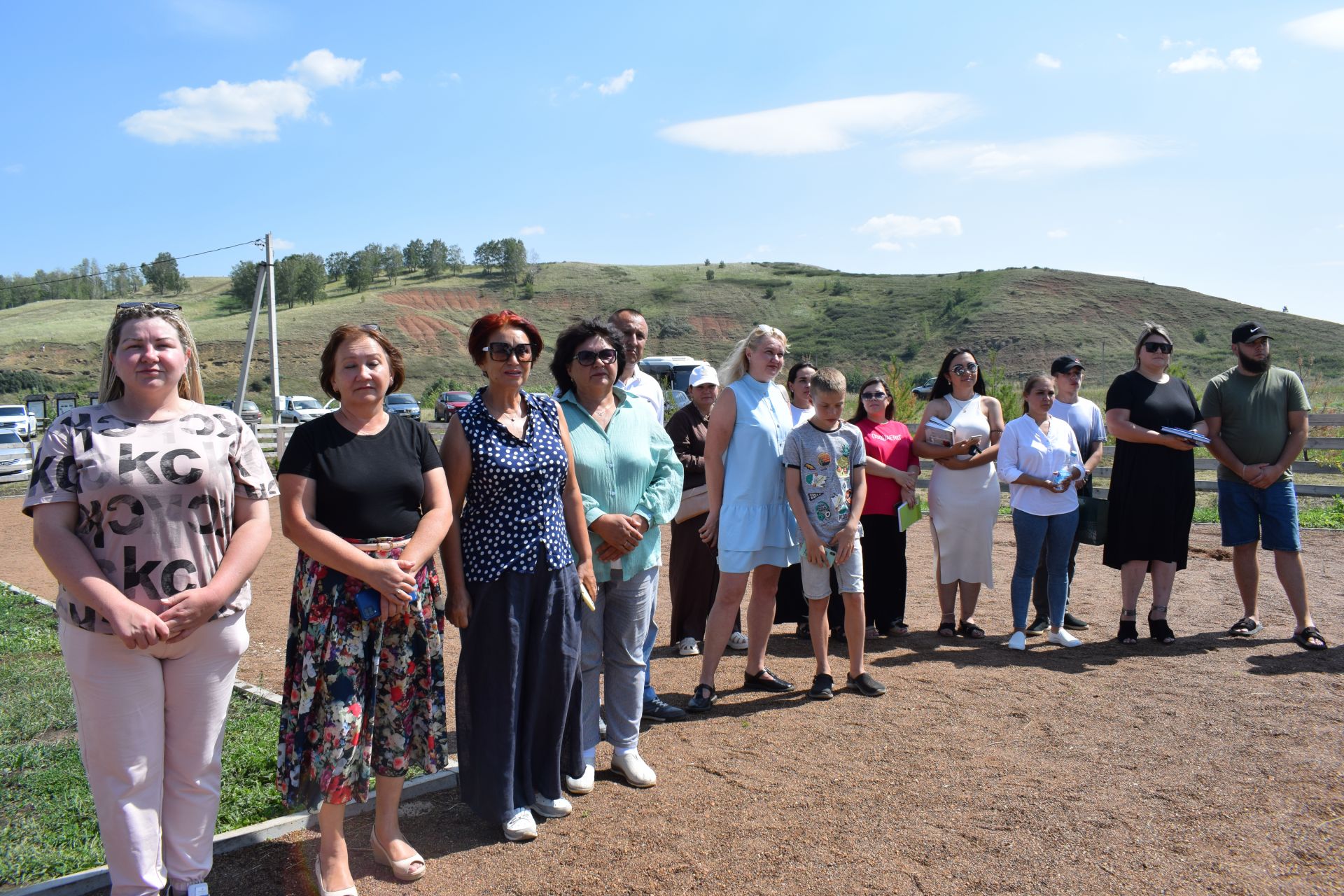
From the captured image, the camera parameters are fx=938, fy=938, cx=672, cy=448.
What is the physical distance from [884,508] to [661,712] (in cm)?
240

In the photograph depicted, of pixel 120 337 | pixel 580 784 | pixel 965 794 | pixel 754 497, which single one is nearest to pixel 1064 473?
pixel 754 497

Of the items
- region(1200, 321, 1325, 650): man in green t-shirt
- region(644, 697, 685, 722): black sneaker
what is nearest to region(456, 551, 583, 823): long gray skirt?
region(644, 697, 685, 722): black sneaker

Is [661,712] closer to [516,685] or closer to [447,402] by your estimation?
[516,685]

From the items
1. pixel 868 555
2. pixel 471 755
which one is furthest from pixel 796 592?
pixel 471 755

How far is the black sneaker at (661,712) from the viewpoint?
5.05m

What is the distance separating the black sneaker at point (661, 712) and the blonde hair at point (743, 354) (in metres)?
1.82

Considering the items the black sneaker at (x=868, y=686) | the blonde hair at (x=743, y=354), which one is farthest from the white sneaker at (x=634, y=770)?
the blonde hair at (x=743, y=354)

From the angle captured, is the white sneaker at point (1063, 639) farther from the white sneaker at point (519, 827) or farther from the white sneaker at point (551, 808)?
the white sneaker at point (519, 827)

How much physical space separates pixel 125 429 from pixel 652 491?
2088mm

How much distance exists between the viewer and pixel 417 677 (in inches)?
131

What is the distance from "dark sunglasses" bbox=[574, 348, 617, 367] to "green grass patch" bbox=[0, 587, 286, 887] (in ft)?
7.40

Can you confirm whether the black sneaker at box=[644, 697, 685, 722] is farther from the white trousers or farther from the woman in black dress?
the woman in black dress

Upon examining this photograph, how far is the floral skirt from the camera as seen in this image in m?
3.12

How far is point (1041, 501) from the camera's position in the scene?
6387 mm
